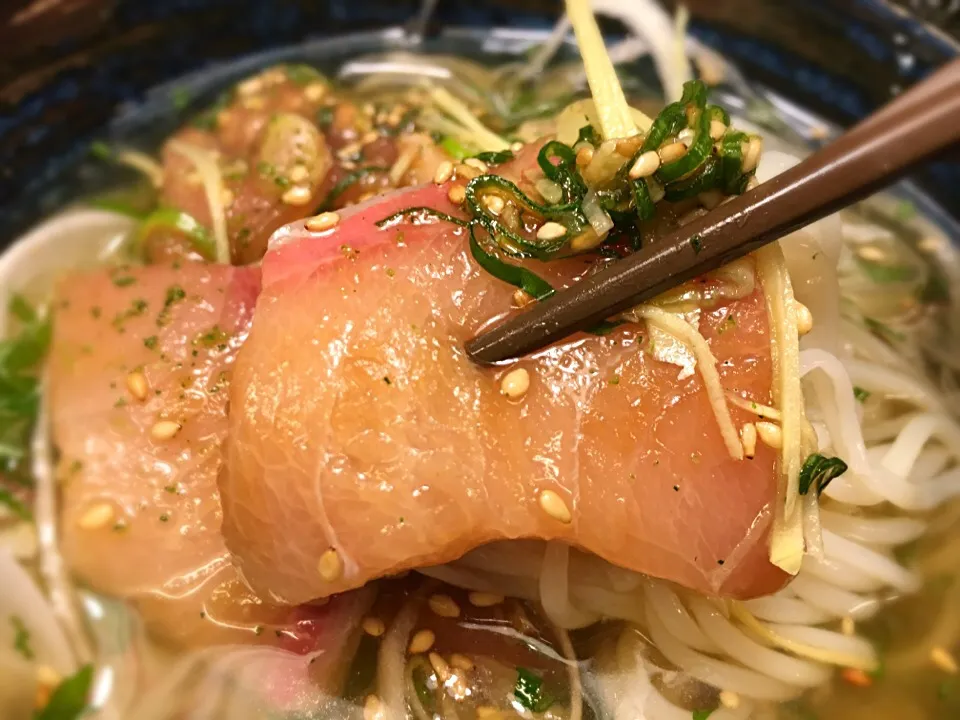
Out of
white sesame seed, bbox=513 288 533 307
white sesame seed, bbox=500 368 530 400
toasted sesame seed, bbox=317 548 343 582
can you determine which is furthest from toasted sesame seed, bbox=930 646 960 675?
toasted sesame seed, bbox=317 548 343 582

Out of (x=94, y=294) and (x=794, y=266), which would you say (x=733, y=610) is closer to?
(x=794, y=266)

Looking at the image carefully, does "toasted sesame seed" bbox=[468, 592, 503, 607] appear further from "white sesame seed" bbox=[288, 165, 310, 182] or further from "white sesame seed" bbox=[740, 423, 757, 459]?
"white sesame seed" bbox=[288, 165, 310, 182]

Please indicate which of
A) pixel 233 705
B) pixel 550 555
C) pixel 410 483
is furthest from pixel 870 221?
pixel 233 705

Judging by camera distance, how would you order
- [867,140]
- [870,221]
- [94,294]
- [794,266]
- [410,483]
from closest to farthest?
[867,140] < [410,483] < [794,266] < [94,294] < [870,221]

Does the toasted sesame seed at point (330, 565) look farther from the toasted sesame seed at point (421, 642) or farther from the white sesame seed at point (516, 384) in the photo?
the white sesame seed at point (516, 384)

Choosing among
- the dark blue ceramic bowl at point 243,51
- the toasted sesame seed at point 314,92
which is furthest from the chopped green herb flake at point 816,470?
the toasted sesame seed at point 314,92

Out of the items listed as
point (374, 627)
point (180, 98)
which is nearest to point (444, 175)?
point (374, 627)
